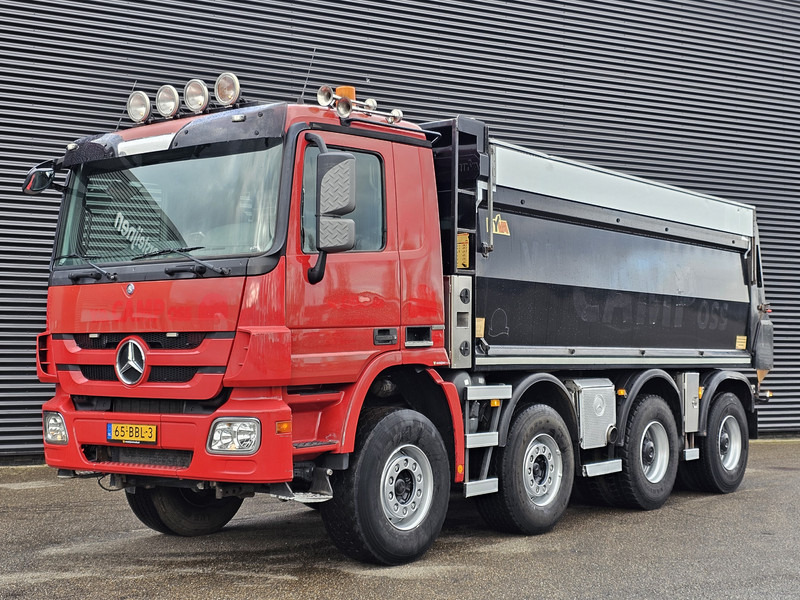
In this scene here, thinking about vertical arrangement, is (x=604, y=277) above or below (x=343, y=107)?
below

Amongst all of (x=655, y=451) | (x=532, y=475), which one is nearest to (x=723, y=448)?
(x=655, y=451)

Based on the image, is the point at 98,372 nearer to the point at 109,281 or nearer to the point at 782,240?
the point at 109,281

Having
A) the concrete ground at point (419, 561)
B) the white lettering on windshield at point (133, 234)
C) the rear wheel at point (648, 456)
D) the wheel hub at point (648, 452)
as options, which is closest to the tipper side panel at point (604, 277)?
the rear wheel at point (648, 456)

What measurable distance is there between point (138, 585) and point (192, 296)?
1786 millimetres

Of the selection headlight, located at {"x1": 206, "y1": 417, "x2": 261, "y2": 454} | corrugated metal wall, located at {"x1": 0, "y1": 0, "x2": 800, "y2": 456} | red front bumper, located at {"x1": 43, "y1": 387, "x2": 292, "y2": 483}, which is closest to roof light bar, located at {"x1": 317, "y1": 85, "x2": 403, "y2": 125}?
red front bumper, located at {"x1": 43, "y1": 387, "x2": 292, "y2": 483}

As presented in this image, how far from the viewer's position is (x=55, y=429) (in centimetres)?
655

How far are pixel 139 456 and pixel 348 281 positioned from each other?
68.1 inches

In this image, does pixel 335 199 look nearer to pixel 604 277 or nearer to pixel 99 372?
pixel 99 372

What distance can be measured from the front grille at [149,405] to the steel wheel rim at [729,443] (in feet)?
21.6

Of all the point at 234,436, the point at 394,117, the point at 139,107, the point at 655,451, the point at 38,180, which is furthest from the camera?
the point at 655,451

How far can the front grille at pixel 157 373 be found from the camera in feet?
19.4

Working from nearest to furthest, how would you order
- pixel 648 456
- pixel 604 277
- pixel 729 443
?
pixel 604 277
pixel 648 456
pixel 729 443

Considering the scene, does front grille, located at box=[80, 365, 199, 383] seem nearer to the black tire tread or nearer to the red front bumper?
the red front bumper

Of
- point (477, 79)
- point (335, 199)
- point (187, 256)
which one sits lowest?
point (187, 256)
